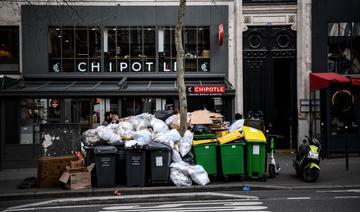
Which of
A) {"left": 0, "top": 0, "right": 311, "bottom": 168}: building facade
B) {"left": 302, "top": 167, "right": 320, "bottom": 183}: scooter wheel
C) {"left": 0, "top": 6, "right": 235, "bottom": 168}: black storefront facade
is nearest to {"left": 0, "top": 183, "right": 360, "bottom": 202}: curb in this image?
{"left": 302, "top": 167, "right": 320, "bottom": 183}: scooter wheel

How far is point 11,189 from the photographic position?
1377 centimetres

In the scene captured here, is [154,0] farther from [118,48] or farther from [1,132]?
[1,132]

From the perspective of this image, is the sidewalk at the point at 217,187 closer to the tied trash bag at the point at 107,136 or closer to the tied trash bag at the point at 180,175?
the tied trash bag at the point at 180,175

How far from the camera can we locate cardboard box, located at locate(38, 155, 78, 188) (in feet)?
45.1

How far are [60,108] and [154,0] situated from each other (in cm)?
567

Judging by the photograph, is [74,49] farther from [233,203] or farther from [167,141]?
[233,203]

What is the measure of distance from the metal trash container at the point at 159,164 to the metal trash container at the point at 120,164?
0.70 meters

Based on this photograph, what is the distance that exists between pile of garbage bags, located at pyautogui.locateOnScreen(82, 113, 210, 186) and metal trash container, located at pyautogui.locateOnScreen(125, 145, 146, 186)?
0.58 feet

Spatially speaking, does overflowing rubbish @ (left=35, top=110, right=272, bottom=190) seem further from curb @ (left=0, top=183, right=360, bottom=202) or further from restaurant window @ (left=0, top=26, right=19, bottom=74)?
restaurant window @ (left=0, top=26, right=19, bottom=74)

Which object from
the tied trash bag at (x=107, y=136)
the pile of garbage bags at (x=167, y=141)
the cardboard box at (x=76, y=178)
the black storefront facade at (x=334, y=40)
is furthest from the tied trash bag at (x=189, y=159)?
the black storefront facade at (x=334, y=40)

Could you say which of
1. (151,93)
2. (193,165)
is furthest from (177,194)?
(151,93)

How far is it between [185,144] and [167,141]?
0.47 m

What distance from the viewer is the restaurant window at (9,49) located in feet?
71.1

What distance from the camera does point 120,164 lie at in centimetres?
1395
